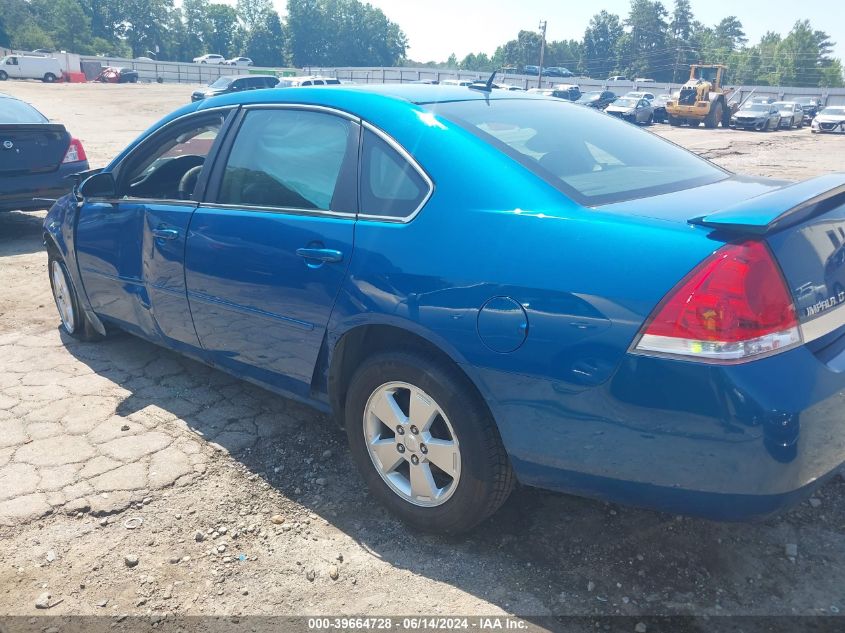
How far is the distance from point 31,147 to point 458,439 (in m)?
6.96

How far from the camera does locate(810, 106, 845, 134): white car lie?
3347cm

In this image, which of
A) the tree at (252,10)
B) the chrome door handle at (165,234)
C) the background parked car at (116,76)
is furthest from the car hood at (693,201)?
the tree at (252,10)

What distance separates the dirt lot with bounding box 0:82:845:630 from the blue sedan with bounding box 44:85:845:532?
264 millimetres

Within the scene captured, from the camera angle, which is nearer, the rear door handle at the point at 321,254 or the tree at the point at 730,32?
the rear door handle at the point at 321,254

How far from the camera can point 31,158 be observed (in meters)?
7.51

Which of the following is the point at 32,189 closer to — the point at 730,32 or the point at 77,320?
the point at 77,320

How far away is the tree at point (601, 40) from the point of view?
410 ft

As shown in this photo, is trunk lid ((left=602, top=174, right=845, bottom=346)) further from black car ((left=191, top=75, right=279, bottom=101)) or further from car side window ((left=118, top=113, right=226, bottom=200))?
black car ((left=191, top=75, right=279, bottom=101))

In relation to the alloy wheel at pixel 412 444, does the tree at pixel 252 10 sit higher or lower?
higher

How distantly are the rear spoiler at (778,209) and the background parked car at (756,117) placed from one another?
35.2 meters

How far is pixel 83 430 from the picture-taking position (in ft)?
11.9

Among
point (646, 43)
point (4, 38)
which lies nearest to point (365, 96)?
point (4, 38)

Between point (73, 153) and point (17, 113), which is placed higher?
point (17, 113)

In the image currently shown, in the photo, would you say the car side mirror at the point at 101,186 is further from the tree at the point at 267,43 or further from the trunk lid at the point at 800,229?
the tree at the point at 267,43
